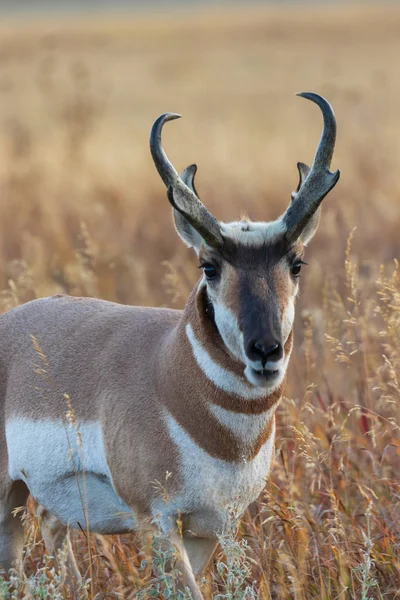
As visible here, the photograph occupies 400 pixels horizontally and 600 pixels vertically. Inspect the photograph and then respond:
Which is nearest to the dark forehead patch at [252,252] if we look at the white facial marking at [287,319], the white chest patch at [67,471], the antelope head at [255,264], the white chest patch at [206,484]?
the antelope head at [255,264]

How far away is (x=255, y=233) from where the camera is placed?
3.60 metres

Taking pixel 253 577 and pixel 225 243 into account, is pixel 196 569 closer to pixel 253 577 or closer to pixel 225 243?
pixel 253 577

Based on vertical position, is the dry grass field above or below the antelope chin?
below

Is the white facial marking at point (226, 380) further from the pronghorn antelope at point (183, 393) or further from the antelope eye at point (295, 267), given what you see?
the antelope eye at point (295, 267)

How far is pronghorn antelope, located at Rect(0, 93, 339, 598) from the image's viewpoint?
3535 mm

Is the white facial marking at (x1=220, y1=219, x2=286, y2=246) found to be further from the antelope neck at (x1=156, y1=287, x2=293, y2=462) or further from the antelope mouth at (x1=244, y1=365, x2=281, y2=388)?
the antelope mouth at (x1=244, y1=365, x2=281, y2=388)

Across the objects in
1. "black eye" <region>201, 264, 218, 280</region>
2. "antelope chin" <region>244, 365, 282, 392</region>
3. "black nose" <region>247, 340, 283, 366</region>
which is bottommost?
"antelope chin" <region>244, 365, 282, 392</region>

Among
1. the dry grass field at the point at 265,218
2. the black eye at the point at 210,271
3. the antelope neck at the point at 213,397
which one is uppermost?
the black eye at the point at 210,271

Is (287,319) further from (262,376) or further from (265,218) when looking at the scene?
(265,218)

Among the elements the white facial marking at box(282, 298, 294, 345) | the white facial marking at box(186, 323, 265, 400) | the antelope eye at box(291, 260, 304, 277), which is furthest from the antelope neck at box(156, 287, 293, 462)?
the antelope eye at box(291, 260, 304, 277)

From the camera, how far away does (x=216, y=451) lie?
143 inches

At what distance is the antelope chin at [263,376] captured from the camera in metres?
3.37

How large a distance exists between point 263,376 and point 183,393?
1.41 feet

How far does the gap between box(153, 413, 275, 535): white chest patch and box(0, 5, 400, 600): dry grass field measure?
25cm
